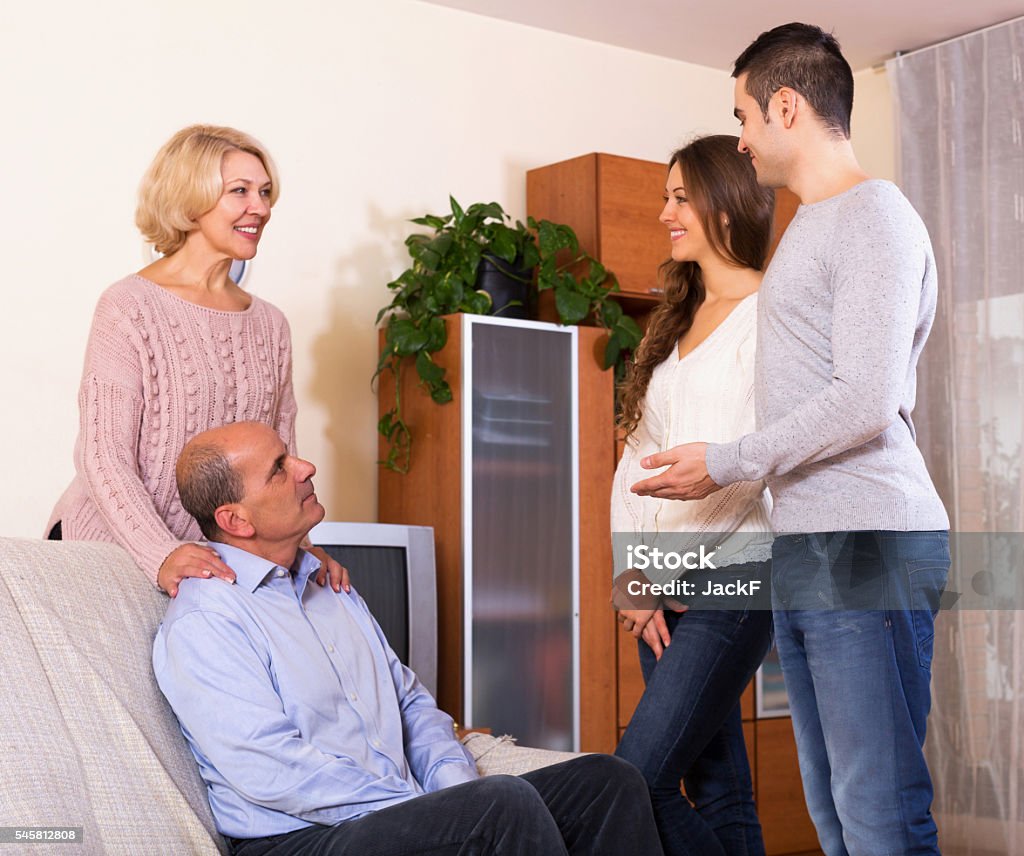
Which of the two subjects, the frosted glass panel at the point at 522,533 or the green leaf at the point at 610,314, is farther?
the green leaf at the point at 610,314

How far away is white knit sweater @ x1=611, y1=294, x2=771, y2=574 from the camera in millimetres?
2135

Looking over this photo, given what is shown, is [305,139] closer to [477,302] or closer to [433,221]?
[433,221]

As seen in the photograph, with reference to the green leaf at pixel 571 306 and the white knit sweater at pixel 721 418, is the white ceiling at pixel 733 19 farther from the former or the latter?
the white knit sweater at pixel 721 418

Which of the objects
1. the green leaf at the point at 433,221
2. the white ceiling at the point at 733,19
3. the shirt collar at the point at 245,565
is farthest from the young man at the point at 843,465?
the white ceiling at the point at 733,19

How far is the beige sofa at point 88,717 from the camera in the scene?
68.7 inches

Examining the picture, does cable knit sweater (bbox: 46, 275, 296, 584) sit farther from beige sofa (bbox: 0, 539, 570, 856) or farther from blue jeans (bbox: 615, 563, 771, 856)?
blue jeans (bbox: 615, 563, 771, 856)

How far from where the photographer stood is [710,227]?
7.36 feet

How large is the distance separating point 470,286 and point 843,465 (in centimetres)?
214

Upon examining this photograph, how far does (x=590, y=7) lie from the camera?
4.05 m

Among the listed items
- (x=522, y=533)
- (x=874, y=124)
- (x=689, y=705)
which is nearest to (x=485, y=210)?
(x=522, y=533)

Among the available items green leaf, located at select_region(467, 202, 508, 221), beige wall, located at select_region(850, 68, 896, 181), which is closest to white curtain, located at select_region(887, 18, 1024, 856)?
beige wall, located at select_region(850, 68, 896, 181)

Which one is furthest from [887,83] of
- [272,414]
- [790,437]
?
[790,437]

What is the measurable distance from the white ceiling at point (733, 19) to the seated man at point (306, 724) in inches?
92.8

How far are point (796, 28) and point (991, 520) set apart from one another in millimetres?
2696
